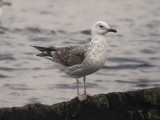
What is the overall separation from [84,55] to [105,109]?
1.21 meters

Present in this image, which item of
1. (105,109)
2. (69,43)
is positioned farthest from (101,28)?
(69,43)

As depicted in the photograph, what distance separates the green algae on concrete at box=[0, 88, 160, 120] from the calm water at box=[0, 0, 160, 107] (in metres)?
3.20

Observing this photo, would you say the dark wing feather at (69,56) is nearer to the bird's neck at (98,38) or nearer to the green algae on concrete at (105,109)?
the bird's neck at (98,38)

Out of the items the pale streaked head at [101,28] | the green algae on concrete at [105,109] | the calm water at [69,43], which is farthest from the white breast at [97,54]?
the calm water at [69,43]

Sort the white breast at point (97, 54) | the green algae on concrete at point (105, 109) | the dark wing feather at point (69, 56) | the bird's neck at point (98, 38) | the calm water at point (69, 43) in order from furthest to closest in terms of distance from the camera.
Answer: the calm water at point (69, 43), the dark wing feather at point (69, 56), the bird's neck at point (98, 38), the white breast at point (97, 54), the green algae on concrete at point (105, 109)

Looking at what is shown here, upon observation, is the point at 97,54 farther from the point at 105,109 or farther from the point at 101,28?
the point at 105,109

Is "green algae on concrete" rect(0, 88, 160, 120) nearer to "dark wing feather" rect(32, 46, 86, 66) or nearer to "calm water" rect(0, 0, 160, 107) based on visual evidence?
"dark wing feather" rect(32, 46, 86, 66)

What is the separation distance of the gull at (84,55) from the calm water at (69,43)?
237 centimetres

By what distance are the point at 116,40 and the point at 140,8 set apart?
495 cm

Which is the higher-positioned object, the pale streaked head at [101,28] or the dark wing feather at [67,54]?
the pale streaked head at [101,28]

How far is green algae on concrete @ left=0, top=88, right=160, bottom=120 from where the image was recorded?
7.81 meters

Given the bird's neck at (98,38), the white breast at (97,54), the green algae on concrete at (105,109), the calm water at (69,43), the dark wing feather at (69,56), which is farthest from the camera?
the calm water at (69,43)

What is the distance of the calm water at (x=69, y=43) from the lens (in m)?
12.9

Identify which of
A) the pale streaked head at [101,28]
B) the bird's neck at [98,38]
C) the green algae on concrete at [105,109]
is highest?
the pale streaked head at [101,28]
